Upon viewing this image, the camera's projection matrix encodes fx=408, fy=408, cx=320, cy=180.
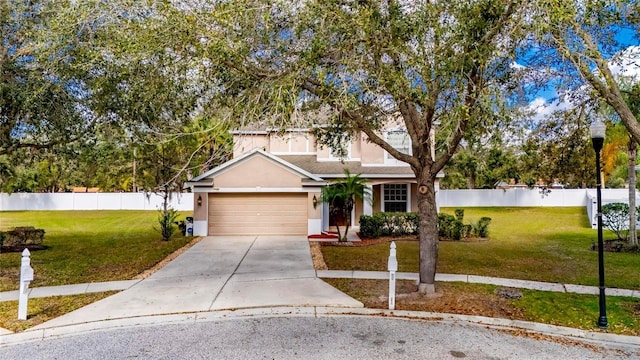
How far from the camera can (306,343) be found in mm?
6492

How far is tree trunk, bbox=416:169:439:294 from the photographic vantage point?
902cm

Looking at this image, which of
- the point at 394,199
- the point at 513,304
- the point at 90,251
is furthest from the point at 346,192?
the point at 90,251

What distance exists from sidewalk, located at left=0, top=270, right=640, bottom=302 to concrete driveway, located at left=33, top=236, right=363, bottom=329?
598mm

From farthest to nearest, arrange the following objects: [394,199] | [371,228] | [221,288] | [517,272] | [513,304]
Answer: [394,199], [371,228], [517,272], [221,288], [513,304]

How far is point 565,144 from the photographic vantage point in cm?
1145

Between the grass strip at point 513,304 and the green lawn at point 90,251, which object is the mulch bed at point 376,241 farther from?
the grass strip at point 513,304

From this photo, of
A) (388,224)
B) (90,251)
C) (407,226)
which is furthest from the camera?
(407,226)

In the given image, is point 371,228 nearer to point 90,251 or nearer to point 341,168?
point 341,168

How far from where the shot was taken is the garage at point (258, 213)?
18875 millimetres

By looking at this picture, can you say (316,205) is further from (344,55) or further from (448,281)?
(344,55)

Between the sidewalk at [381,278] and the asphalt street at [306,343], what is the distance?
3.04 meters

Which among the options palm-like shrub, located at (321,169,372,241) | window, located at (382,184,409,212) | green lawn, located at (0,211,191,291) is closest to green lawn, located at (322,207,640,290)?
palm-like shrub, located at (321,169,372,241)

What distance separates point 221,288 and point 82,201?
3030cm

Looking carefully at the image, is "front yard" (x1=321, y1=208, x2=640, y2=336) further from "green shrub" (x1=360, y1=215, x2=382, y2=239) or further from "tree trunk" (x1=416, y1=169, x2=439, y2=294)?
"green shrub" (x1=360, y1=215, x2=382, y2=239)
